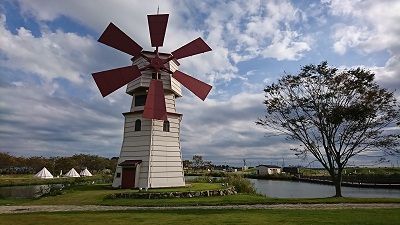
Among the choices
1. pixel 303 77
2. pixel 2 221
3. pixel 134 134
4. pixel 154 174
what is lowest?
pixel 2 221

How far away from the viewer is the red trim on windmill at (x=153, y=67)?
68.3 ft

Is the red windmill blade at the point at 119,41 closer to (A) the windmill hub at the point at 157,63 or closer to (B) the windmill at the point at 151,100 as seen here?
(B) the windmill at the point at 151,100

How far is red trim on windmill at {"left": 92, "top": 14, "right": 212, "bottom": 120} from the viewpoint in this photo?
20.8 metres

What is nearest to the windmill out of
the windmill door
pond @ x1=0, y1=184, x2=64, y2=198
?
the windmill door

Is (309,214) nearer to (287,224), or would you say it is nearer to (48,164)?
(287,224)

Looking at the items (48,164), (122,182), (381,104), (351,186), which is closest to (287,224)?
(381,104)

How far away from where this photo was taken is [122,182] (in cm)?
2181

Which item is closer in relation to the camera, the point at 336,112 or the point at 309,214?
the point at 309,214

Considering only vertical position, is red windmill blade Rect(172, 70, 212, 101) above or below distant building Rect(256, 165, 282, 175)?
above

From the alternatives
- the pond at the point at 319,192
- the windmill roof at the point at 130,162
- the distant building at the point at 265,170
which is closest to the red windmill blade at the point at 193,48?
the windmill roof at the point at 130,162

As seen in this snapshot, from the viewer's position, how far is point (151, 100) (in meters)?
20.4

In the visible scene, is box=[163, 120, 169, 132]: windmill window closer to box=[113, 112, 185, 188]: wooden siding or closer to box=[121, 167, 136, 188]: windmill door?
box=[113, 112, 185, 188]: wooden siding

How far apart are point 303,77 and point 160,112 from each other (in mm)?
8340

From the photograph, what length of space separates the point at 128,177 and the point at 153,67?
7022mm
